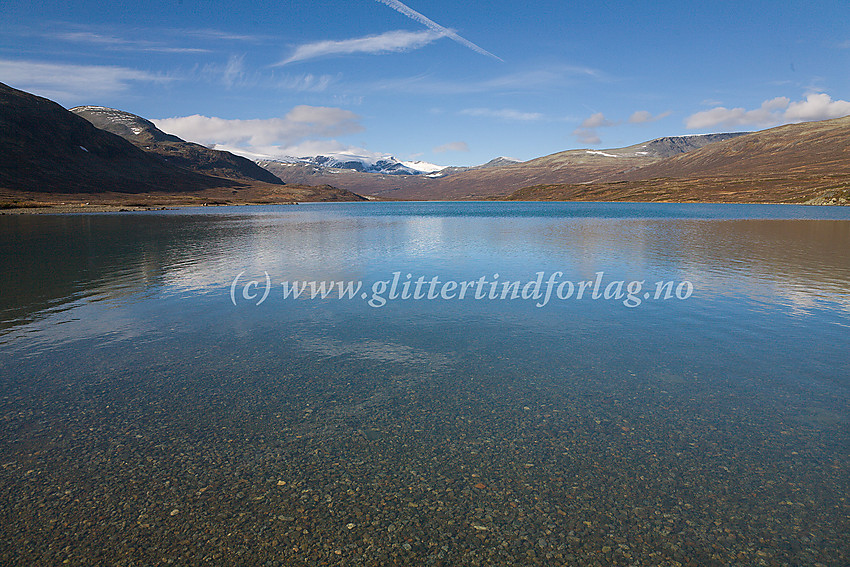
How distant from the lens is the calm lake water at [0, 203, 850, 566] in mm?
7199

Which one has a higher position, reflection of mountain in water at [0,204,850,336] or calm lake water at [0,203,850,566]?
reflection of mountain in water at [0,204,850,336]

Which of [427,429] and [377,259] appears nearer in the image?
[427,429]

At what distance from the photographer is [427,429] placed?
10.5m

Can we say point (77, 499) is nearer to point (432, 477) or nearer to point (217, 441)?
point (217, 441)

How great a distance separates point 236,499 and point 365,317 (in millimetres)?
12484

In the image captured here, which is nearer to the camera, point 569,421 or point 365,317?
point 569,421

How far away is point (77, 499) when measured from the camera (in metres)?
8.00

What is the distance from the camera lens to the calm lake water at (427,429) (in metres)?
7.20

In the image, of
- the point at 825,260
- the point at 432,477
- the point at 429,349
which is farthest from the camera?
the point at 825,260

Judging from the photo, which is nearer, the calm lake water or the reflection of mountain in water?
the calm lake water

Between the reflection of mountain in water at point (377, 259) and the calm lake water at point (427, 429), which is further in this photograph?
the reflection of mountain in water at point (377, 259)

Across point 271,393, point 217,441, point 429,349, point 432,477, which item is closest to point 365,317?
point 429,349

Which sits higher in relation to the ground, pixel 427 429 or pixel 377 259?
pixel 377 259

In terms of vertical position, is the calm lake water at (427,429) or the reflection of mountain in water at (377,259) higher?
the reflection of mountain in water at (377,259)
